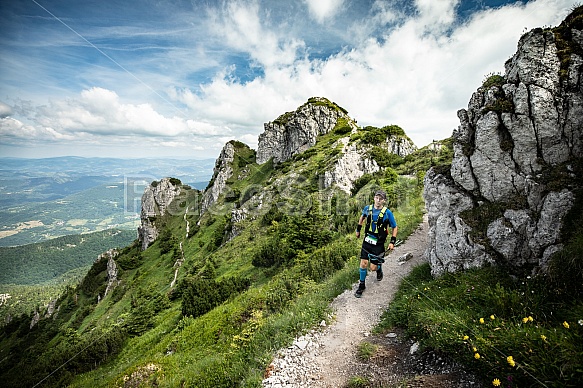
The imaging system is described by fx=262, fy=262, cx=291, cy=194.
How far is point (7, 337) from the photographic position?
62625mm

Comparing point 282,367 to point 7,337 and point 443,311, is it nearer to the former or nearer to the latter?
point 443,311

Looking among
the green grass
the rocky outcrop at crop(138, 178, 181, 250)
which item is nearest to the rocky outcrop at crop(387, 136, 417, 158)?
the green grass

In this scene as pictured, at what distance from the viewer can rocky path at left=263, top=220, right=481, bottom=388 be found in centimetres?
481

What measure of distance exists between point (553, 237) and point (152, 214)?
8678 centimetres

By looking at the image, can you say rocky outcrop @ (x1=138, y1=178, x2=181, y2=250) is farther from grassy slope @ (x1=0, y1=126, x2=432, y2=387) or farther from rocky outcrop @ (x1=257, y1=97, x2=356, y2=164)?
grassy slope @ (x1=0, y1=126, x2=432, y2=387)

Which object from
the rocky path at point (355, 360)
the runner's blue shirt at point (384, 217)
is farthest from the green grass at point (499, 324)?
the runner's blue shirt at point (384, 217)

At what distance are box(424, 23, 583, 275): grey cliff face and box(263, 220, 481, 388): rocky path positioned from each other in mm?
2807

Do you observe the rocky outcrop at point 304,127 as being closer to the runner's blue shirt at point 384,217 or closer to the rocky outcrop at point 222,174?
the rocky outcrop at point 222,174

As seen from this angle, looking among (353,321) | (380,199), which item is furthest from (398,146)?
(353,321)

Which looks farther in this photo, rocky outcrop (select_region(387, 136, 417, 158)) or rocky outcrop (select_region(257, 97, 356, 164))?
rocky outcrop (select_region(257, 97, 356, 164))

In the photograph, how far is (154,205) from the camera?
80375 millimetres

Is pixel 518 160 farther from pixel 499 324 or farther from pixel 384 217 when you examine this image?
pixel 499 324

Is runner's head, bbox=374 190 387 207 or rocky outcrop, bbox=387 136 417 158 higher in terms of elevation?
rocky outcrop, bbox=387 136 417 158

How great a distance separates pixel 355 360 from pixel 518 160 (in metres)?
6.90
